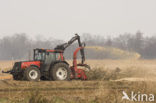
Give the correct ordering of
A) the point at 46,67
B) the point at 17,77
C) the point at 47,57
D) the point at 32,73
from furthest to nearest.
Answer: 1. the point at 17,77
2. the point at 47,57
3. the point at 46,67
4. the point at 32,73

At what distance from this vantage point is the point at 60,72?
17.2m

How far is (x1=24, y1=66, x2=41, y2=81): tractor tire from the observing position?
1619 centimetres

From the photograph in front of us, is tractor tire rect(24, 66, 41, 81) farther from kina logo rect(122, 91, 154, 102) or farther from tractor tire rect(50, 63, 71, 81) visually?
kina logo rect(122, 91, 154, 102)

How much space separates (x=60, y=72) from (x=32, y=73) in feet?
5.96

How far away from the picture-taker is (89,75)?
18.7 meters

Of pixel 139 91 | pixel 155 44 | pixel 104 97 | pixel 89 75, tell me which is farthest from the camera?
pixel 155 44

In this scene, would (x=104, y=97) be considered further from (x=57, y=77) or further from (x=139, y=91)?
(x=57, y=77)

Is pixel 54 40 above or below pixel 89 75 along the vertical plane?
above

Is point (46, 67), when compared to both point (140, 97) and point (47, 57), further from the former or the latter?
point (140, 97)

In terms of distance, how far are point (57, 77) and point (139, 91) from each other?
7487 mm

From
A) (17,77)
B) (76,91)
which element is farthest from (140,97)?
(17,77)

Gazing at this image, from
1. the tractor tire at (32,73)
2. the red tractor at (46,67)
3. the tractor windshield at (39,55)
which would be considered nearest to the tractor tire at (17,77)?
the red tractor at (46,67)

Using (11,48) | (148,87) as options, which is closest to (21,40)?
(11,48)

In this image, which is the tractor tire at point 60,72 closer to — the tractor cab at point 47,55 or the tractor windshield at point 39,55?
the tractor cab at point 47,55
